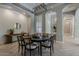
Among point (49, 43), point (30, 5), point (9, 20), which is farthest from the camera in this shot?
point (49, 43)

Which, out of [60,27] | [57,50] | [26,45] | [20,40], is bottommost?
[57,50]

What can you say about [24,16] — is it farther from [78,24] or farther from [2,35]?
[78,24]

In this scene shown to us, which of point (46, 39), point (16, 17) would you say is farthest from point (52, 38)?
point (16, 17)

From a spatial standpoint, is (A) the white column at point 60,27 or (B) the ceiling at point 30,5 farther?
(A) the white column at point 60,27

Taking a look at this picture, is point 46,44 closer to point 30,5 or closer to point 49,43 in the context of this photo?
point 49,43

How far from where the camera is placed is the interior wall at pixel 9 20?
338cm

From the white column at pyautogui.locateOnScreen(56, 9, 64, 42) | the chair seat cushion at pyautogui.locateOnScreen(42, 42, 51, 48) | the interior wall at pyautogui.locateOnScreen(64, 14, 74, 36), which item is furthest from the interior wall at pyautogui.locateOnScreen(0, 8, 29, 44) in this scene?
the interior wall at pyautogui.locateOnScreen(64, 14, 74, 36)

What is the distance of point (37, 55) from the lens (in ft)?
10.8

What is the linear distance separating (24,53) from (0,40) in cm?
85

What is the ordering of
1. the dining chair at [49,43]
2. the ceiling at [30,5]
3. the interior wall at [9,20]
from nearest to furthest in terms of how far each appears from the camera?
the ceiling at [30,5], the interior wall at [9,20], the dining chair at [49,43]

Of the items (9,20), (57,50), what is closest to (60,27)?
(57,50)

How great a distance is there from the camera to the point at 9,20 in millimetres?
3457

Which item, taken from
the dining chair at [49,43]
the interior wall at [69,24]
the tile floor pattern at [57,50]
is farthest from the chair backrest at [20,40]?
the interior wall at [69,24]

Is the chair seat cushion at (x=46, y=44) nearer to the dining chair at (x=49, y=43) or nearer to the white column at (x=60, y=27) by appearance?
the dining chair at (x=49, y=43)
